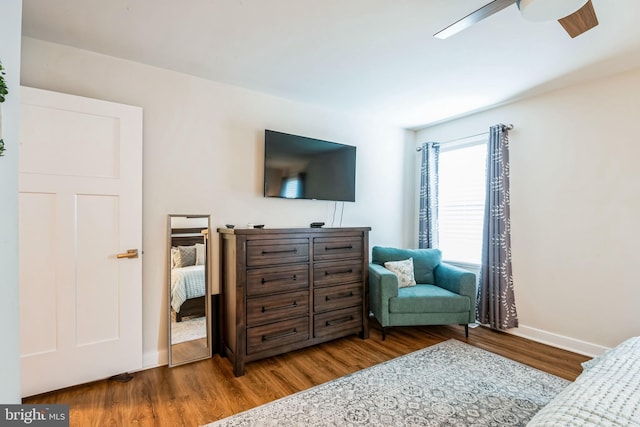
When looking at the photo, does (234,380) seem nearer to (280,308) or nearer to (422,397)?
(280,308)

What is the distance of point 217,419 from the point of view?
69.9 inches

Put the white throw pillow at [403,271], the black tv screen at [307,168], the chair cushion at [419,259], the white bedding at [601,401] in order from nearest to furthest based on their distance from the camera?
1. the white bedding at [601,401]
2. the black tv screen at [307,168]
3. the white throw pillow at [403,271]
4. the chair cushion at [419,259]

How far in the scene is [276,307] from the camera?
253cm

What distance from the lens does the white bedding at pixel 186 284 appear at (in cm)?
252

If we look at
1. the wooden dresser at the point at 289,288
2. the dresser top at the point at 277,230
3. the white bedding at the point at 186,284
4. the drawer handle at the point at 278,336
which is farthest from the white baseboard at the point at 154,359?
the dresser top at the point at 277,230

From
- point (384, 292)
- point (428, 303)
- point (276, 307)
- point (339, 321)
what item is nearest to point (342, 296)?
point (339, 321)

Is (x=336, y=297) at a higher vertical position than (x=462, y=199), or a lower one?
lower

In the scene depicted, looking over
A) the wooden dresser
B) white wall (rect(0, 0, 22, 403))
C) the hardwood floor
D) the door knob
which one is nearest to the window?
the hardwood floor

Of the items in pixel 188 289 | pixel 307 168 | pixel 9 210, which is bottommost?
pixel 188 289

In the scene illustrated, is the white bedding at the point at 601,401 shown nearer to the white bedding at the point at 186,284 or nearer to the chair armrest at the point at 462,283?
the chair armrest at the point at 462,283

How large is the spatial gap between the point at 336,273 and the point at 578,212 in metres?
2.36

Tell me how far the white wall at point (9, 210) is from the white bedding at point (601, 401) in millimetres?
1717

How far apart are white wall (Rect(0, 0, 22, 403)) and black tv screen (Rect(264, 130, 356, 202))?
1.93 metres

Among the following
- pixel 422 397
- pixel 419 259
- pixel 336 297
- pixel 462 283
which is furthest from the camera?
pixel 419 259
